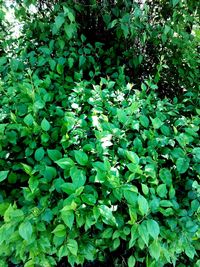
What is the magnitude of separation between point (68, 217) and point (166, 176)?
16.7 inches

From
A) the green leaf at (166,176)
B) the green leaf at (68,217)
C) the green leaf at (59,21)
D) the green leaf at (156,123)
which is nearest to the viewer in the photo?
the green leaf at (68,217)

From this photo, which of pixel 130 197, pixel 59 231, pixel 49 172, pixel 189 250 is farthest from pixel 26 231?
pixel 189 250

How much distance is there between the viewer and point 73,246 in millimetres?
1085

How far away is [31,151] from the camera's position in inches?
50.6

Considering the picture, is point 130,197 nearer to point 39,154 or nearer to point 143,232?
point 143,232

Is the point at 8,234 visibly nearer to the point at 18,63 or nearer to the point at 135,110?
the point at 135,110

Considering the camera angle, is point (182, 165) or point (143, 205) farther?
point (182, 165)

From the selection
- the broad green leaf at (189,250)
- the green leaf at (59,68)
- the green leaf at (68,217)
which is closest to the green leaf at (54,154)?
the green leaf at (68,217)

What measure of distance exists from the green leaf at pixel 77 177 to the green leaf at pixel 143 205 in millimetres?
197

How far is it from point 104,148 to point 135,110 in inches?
11.3

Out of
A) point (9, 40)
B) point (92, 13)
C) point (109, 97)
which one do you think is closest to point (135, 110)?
point (109, 97)

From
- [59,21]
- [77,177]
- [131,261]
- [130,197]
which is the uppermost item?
[59,21]

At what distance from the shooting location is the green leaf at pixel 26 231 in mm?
1030

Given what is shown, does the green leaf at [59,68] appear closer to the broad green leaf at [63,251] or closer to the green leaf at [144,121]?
the green leaf at [144,121]
